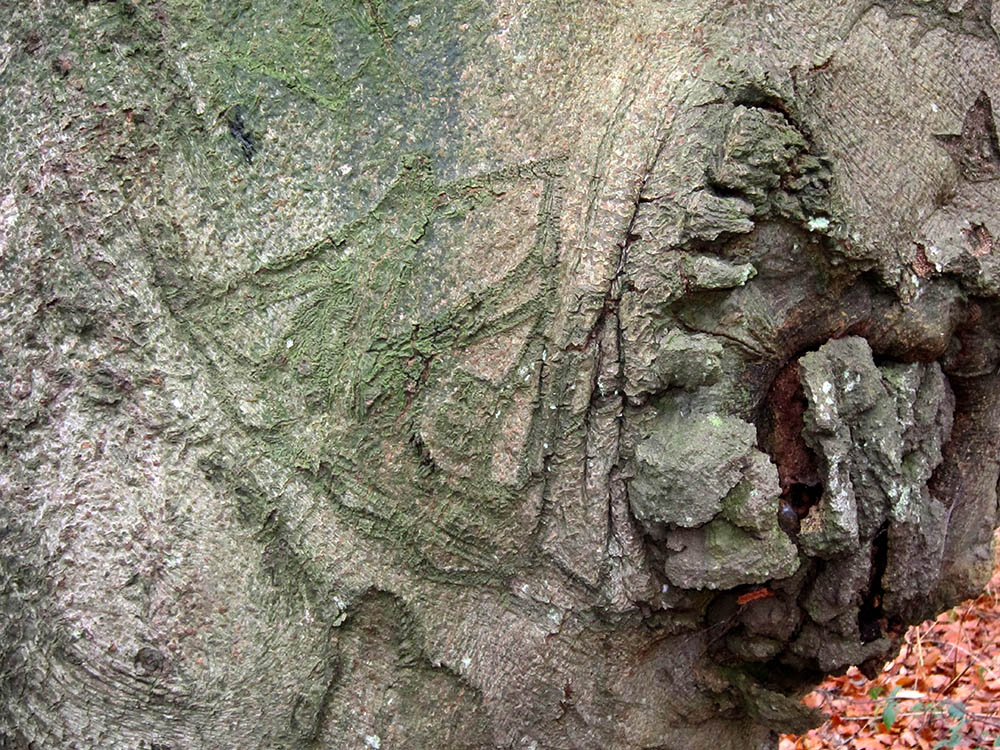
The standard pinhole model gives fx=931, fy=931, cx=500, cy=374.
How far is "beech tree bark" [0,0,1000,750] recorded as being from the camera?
1017 millimetres

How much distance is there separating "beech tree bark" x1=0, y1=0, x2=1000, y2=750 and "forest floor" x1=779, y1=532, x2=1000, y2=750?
1800 millimetres

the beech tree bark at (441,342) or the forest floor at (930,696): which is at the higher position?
the beech tree bark at (441,342)

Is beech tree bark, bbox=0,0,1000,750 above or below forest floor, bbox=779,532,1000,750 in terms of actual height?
above

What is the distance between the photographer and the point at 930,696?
3.07 metres

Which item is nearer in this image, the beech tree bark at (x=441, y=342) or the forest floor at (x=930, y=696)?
the beech tree bark at (x=441, y=342)

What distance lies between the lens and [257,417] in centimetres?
106

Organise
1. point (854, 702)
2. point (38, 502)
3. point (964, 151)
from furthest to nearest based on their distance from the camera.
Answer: point (854, 702) < point (964, 151) < point (38, 502)

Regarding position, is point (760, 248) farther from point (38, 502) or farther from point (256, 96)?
point (38, 502)

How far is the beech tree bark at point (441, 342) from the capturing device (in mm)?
1017

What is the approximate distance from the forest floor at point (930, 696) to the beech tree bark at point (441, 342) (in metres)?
1.80

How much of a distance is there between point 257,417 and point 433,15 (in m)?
0.52

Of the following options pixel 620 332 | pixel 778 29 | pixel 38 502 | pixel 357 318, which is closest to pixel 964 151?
pixel 778 29

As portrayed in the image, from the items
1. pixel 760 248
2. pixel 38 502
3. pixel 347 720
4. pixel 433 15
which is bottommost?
pixel 347 720

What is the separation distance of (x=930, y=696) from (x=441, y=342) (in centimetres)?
271
